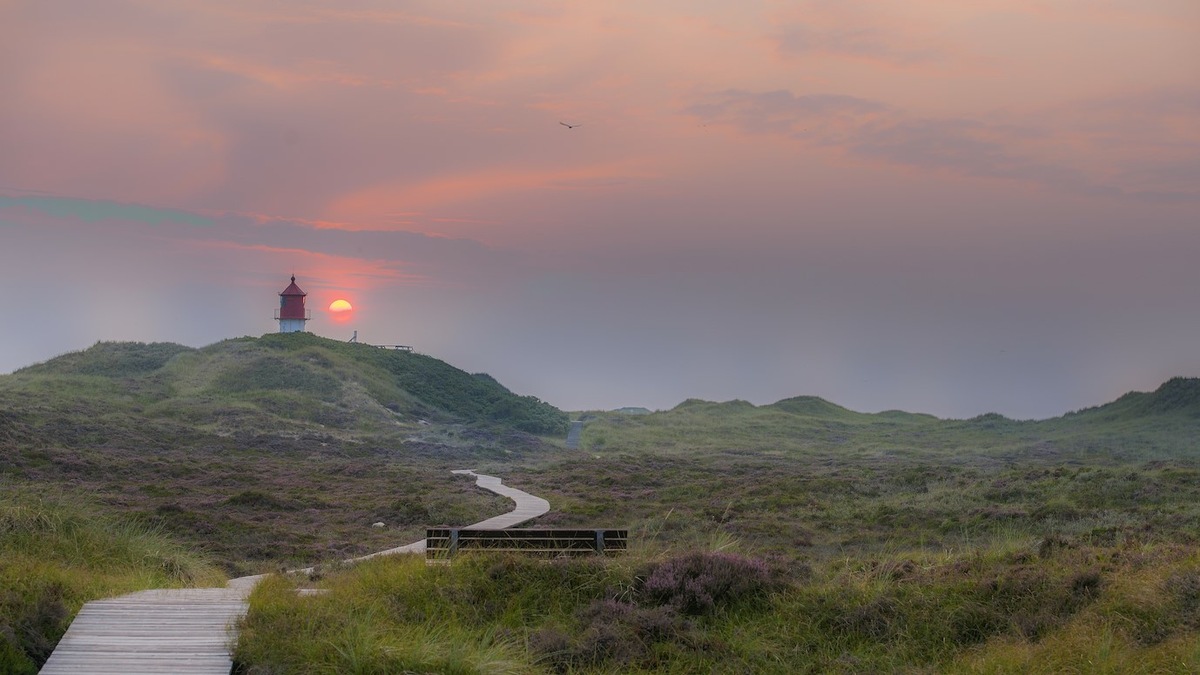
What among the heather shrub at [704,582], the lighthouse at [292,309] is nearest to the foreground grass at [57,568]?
the heather shrub at [704,582]

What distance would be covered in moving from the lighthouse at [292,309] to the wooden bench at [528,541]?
81677mm

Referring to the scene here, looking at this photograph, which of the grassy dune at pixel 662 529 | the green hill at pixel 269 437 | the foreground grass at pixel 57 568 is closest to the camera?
the foreground grass at pixel 57 568

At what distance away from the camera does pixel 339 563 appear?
57.4 ft

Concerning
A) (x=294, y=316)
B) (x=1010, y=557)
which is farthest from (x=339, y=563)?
(x=294, y=316)

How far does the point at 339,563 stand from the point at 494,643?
5.84m

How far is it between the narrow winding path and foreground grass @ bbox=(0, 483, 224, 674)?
407 mm

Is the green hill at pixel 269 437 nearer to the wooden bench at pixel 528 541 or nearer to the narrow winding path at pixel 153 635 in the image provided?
the wooden bench at pixel 528 541

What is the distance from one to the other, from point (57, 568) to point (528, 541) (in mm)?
6528

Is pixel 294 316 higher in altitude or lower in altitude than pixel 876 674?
higher

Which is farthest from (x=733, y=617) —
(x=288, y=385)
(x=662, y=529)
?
(x=288, y=385)

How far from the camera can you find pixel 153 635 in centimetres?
1191

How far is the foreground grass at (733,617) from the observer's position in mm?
11945

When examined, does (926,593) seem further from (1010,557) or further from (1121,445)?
(1121,445)

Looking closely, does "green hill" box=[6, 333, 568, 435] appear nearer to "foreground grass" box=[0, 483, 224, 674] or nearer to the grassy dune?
the grassy dune
